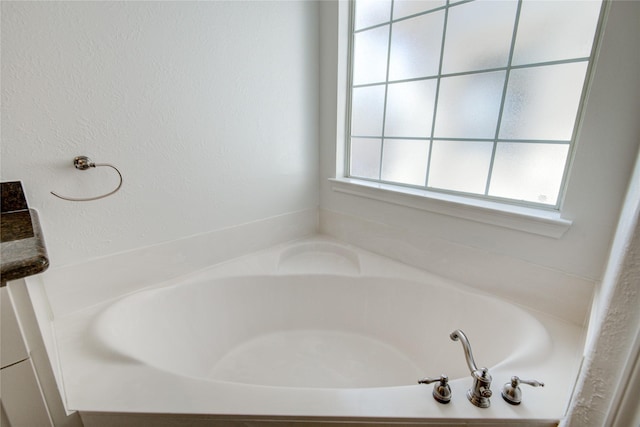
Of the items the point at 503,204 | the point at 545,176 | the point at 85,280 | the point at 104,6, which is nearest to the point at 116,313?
the point at 85,280

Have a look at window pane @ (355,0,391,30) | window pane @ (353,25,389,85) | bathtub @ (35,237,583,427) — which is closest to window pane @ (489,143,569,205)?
bathtub @ (35,237,583,427)

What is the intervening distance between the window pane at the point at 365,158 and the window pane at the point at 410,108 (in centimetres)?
12

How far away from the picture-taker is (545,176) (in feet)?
3.79

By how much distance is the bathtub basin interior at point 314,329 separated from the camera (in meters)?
1.19

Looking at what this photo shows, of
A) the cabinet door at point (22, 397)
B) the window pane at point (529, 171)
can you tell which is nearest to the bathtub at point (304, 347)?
the cabinet door at point (22, 397)

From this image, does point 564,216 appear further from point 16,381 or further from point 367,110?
point 16,381

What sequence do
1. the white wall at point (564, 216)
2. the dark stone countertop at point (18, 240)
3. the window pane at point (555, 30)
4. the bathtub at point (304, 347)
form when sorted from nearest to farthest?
the dark stone countertop at point (18, 240), the bathtub at point (304, 347), the white wall at point (564, 216), the window pane at point (555, 30)

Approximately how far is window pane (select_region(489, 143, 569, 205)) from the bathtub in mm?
462

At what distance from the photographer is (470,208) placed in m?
1.26

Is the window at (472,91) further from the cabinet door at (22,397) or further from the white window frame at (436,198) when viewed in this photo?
the cabinet door at (22,397)

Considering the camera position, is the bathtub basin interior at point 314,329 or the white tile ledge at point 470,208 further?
the bathtub basin interior at point 314,329

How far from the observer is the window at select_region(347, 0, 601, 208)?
1.08 m

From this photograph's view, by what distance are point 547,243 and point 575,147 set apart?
36cm

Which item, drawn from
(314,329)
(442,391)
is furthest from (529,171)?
(314,329)
